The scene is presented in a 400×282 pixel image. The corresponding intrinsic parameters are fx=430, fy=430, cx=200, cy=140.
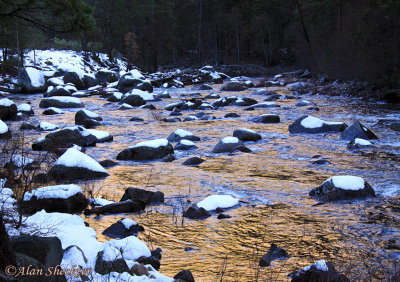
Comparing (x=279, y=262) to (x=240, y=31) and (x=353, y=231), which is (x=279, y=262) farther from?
(x=240, y=31)

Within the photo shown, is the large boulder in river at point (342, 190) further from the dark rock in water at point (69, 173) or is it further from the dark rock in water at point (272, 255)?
the dark rock in water at point (69, 173)

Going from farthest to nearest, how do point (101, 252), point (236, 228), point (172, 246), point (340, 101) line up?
point (340, 101), point (236, 228), point (172, 246), point (101, 252)

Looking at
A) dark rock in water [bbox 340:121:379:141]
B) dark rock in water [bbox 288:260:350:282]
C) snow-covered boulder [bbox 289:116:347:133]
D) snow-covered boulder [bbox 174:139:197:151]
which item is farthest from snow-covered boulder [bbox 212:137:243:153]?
dark rock in water [bbox 288:260:350:282]

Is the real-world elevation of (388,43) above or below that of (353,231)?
above

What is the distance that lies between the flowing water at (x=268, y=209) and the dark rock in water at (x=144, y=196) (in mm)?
159

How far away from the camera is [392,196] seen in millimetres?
6875

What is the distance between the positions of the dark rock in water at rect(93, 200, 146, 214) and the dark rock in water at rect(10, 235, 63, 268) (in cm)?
265

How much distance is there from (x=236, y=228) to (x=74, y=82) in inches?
1042

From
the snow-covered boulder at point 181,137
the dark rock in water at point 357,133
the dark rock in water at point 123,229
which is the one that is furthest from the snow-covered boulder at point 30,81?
the dark rock in water at point 123,229

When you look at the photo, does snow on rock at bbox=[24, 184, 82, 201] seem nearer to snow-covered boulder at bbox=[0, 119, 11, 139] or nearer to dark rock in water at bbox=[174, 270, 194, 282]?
dark rock in water at bbox=[174, 270, 194, 282]

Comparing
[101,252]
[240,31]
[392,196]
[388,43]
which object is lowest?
[392,196]

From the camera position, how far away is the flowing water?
15.4 feet

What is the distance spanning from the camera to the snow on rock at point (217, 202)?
6.44 meters

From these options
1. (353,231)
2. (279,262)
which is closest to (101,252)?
(279,262)
